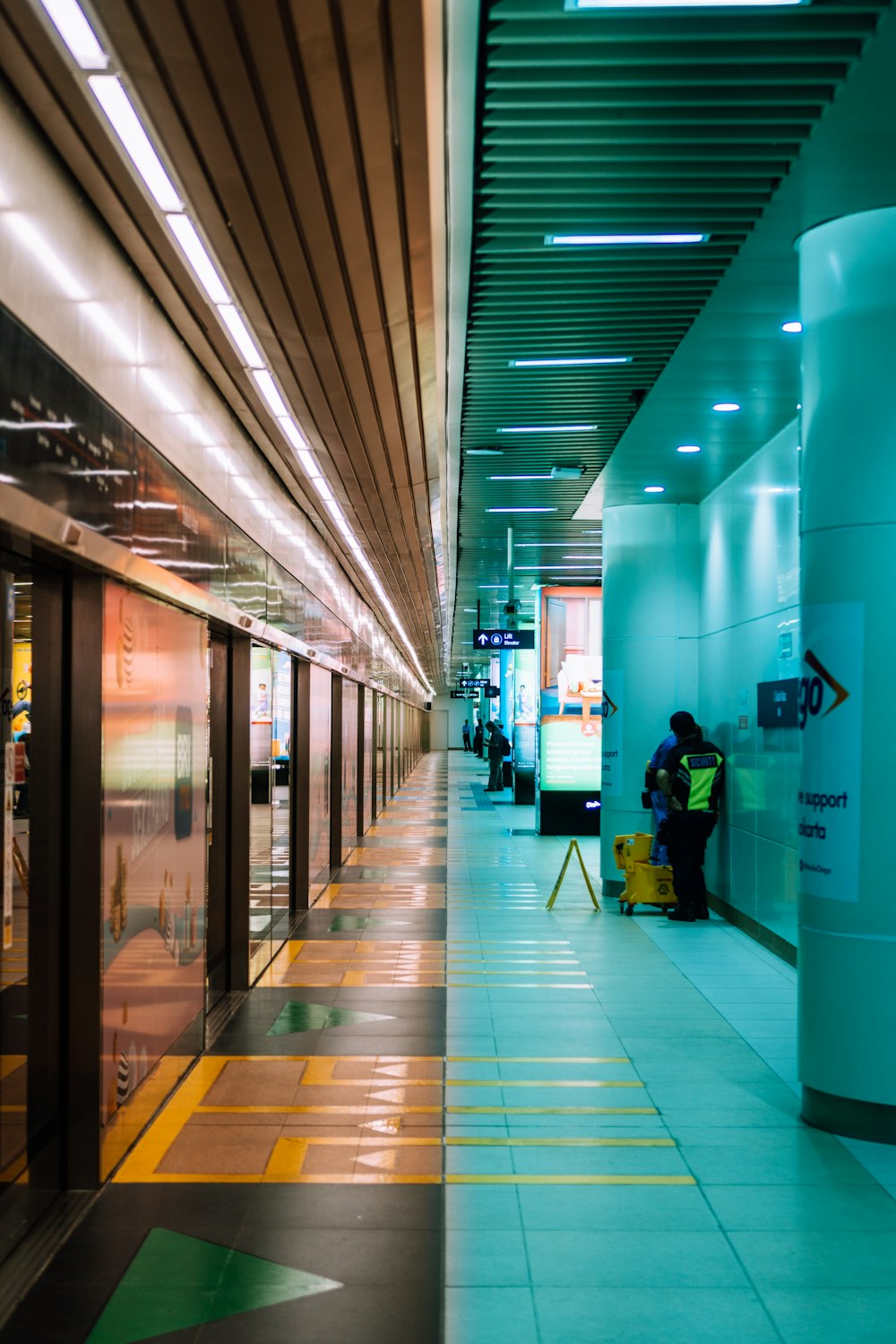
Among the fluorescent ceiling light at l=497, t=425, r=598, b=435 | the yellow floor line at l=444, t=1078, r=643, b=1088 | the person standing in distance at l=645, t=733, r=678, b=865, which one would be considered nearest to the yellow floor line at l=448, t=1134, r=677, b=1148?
the yellow floor line at l=444, t=1078, r=643, b=1088

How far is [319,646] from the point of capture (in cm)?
1190

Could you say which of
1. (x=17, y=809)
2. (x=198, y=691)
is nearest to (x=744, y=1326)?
(x=17, y=809)

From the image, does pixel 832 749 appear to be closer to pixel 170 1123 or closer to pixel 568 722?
pixel 170 1123

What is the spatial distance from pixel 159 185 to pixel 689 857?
780cm

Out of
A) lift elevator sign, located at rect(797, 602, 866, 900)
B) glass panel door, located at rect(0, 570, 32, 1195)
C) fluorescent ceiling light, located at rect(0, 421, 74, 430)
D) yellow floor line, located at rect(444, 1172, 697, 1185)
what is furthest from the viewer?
lift elevator sign, located at rect(797, 602, 866, 900)

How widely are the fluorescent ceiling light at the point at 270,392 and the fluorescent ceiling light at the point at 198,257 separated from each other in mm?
1098

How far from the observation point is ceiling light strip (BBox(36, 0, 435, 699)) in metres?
3.26

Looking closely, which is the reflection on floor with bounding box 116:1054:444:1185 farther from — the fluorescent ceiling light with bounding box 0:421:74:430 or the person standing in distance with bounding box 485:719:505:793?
the person standing in distance with bounding box 485:719:505:793

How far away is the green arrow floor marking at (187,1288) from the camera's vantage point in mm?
3428

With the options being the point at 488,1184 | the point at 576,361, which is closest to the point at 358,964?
the point at 488,1184

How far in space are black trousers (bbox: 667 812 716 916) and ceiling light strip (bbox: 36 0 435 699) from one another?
184 inches

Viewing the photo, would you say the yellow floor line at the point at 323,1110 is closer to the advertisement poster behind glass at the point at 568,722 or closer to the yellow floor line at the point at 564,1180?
the yellow floor line at the point at 564,1180

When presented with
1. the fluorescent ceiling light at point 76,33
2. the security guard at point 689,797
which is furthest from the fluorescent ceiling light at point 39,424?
the security guard at point 689,797

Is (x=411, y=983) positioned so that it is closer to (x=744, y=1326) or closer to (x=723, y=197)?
(x=744, y=1326)
